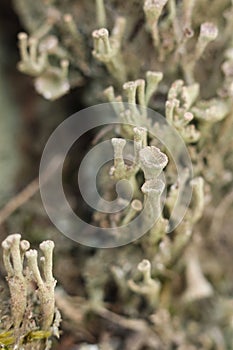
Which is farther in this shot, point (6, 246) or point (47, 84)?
point (47, 84)

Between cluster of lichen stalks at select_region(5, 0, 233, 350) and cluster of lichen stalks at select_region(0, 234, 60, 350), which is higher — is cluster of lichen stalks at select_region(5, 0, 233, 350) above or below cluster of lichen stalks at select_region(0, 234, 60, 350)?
above

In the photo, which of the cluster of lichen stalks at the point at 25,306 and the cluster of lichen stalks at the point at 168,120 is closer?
the cluster of lichen stalks at the point at 25,306

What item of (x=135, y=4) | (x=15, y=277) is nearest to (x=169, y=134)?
(x=135, y=4)

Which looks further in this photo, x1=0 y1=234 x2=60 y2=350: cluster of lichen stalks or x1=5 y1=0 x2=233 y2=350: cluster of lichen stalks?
x1=5 y1=0 x2=233 y2=350: cluster of lichen stalks

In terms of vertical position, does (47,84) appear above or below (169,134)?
above

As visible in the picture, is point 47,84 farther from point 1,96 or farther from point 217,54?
point 217,54
